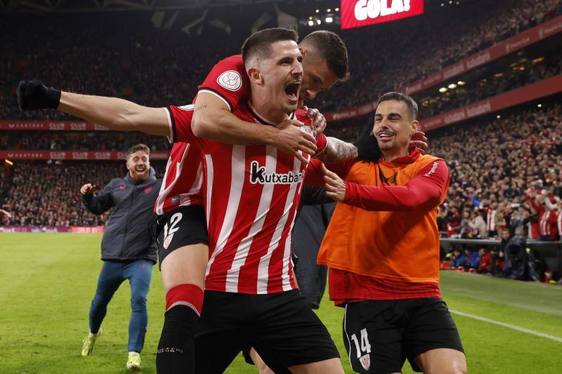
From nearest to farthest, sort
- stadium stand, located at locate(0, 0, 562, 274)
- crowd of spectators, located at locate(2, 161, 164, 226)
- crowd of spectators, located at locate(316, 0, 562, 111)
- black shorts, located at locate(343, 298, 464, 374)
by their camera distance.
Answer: black shorts, located at locate(343, 298, 464, 374)
stadium stand, located at locate(0, 0, 562, 274)
crowd of spectators, located at locate(316, 0, 562, 111)
crowd of spectators, located at locate(2, 161, 164, 226)

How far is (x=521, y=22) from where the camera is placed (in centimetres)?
3212

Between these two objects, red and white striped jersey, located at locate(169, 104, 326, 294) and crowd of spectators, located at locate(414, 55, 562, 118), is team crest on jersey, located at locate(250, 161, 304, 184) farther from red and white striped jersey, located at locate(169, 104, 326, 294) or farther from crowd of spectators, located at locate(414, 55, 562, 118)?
crowd of spectators, located at locate(414, 55, 562, 118)

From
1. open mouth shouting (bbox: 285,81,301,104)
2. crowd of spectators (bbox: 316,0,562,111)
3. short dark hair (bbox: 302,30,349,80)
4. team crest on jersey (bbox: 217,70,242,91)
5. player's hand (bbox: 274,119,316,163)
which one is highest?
crowd of spectators (bbox: 316,0,562,111)

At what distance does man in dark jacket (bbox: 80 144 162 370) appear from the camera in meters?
6.04

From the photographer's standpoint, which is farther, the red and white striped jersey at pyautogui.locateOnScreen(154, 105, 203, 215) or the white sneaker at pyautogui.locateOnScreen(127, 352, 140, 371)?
the white sneaker at pyautogui.locateOnScreen(127, 352, 140, 371)

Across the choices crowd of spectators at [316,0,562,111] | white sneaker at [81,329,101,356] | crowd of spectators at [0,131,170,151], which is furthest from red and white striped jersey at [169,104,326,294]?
crowd of spectators at [0,131,170,151]

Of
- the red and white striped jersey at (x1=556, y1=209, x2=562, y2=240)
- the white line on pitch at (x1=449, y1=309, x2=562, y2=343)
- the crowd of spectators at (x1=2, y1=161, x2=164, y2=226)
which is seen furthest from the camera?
the crowd of spectators at (x1=2, y1=161, x2=164, y2=226)

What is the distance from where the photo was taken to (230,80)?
2.79 metres

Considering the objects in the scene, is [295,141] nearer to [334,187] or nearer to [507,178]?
[334,187]

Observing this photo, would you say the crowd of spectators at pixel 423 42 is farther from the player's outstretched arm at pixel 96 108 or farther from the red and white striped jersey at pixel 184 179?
the player's outstretched arm at pixel 96 108

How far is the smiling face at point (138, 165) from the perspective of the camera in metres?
6.32

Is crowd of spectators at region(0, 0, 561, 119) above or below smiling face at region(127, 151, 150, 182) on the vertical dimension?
above

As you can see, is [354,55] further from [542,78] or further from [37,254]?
[37,254]

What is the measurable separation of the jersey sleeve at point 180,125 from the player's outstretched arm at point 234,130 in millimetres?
77
